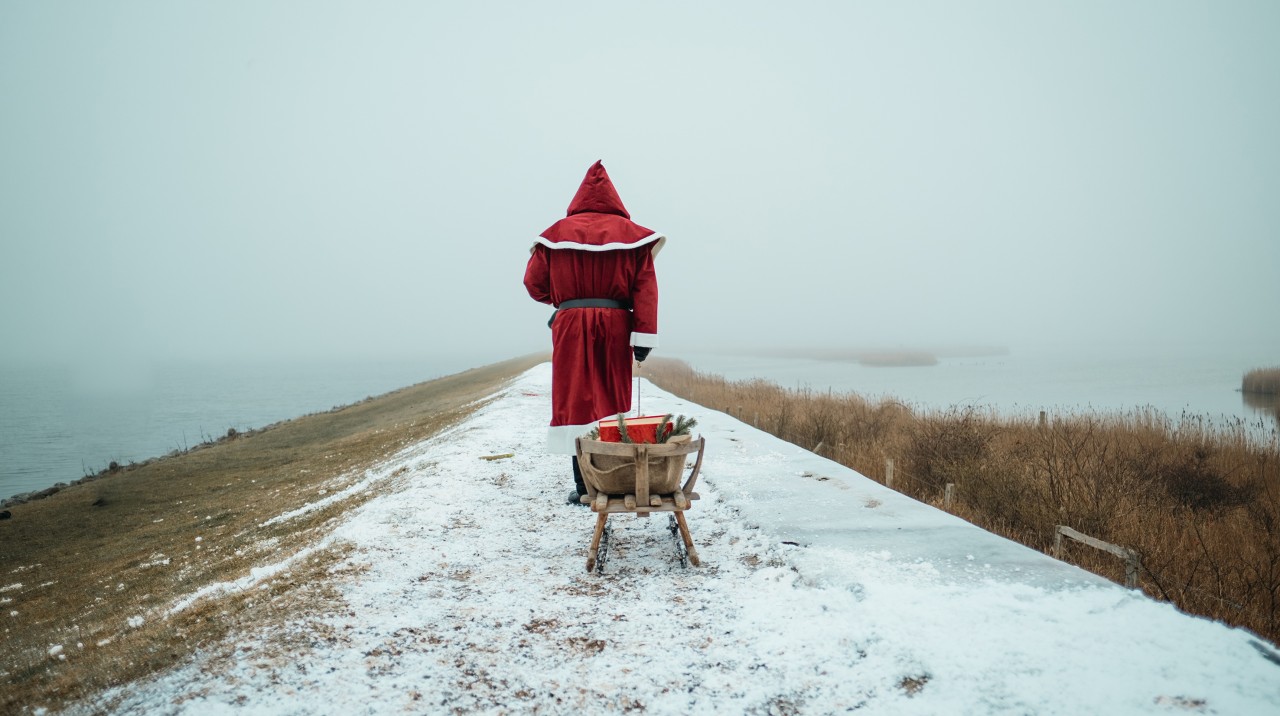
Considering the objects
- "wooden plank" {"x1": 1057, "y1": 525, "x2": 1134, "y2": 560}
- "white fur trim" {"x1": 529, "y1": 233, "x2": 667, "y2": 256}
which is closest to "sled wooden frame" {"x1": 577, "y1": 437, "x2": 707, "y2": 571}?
"white fur trim" {"x1": 529, "y1": 233, "x2": 667, "y2": 256}

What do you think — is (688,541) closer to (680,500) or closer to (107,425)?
(680,500)

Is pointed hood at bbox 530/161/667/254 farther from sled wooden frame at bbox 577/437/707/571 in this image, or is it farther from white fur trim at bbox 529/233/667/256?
sled wooden frame at bbox 577/437/707/571

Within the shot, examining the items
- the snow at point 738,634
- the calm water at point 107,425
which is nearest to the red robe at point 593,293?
the snow at point 738,634

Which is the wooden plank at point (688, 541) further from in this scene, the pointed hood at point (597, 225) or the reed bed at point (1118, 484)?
the reed bed at point (1118, 484)

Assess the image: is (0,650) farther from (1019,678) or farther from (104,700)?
(1019,678)

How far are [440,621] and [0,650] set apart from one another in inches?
128

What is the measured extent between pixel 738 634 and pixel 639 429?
1.26 metres

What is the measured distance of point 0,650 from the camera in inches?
149

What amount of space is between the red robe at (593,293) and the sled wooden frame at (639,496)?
94 centimetres

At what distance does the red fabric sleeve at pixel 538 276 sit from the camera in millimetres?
4266

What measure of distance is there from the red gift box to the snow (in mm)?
728

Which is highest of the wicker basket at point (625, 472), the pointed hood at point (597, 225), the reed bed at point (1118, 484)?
the pointed hood at point (597, 225)

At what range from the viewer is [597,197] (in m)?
4.32

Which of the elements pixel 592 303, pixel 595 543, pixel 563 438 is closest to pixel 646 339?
pixel 592 303
